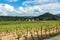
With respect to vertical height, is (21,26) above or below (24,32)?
below

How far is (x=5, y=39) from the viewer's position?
5019 cm

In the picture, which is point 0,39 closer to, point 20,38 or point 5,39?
point 5,39

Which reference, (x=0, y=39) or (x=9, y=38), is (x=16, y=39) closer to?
(x=9, y=38)

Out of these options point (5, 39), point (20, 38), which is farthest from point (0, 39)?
point (20, 38)

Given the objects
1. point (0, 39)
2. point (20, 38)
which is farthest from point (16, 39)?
point (0, 39)

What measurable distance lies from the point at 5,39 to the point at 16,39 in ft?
10.7

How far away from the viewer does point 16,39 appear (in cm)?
5253

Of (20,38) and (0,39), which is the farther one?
(20,38)

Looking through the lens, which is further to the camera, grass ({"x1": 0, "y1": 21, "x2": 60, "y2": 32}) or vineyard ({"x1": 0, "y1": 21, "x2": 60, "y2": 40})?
grass ({"x1": 0, "y1": 21, "x2": 60, "y2": 32})

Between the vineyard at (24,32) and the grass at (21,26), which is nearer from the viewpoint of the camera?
the vineyard at (24,32)

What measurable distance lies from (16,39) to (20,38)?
153 cm

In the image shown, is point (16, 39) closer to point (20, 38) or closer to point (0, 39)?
point (20, 38)

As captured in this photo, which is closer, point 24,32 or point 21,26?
point 24,32

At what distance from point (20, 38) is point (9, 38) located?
308 cm
